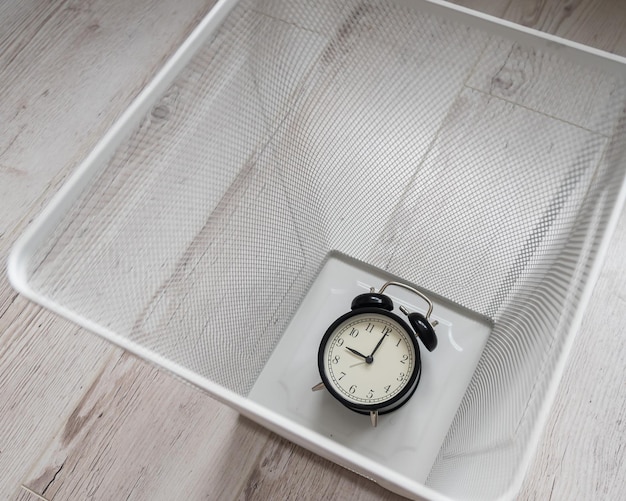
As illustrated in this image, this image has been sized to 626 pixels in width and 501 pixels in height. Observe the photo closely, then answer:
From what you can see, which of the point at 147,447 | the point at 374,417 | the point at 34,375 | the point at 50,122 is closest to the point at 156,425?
the point at 147,447

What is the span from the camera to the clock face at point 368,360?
576 millimetres

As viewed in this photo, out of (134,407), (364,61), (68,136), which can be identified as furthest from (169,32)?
(134,407)

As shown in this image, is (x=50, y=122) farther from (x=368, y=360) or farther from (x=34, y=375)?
(x=368, y=360)

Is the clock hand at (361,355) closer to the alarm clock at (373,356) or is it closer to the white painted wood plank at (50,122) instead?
the alarm clock at (373,356)

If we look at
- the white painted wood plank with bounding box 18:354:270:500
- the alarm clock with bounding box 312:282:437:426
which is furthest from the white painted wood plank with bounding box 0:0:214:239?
the alarm clock with bounding box 312:282:437:426

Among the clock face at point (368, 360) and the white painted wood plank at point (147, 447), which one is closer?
the clock face at point (368, 360)

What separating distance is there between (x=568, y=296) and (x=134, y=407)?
0.48m

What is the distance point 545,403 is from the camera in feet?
1.22

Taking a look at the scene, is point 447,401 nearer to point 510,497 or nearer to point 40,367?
point 510,497

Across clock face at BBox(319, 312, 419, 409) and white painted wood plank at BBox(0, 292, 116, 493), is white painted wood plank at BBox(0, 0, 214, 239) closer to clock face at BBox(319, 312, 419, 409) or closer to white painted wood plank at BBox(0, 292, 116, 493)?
white painted wood plank at BBox(0, 292, 116, 493)

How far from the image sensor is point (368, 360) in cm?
58

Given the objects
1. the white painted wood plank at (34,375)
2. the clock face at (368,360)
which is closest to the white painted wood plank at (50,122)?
the white painted wood plank at (34,375)

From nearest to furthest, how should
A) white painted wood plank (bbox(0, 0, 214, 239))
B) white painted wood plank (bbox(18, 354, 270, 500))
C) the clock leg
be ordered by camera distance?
the clock leg < white painted wood plank (bbox(18, 354, 270, 500)) < white painted wood plank (bbox(0, 0, 214, 239))

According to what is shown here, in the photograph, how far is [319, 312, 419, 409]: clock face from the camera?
1.89 feet
